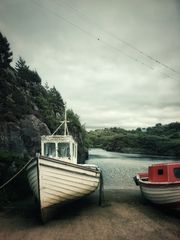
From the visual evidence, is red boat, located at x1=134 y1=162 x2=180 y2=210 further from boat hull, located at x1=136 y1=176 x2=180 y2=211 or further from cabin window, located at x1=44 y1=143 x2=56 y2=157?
cabin window, located at x1=44 y1=143 x2=56 y2=157

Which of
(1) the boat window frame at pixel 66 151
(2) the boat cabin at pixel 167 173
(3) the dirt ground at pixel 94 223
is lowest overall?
(3) the dirt ground at pixel 94 223

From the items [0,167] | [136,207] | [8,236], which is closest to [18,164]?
[0,167]

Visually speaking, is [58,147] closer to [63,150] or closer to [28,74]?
[63,150]

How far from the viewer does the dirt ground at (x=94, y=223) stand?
8.45 meters

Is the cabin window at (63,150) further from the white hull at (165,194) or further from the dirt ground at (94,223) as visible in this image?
the white hull at (165,194)

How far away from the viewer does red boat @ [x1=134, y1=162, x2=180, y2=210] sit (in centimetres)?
1030

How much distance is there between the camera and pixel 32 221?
33.0 feet

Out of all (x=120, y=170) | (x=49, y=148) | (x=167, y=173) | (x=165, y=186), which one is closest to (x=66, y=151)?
(x=49, y=148)

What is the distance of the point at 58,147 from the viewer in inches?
536

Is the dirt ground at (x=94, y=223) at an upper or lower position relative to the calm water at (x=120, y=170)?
upper

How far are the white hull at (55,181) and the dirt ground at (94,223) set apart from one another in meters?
0.94

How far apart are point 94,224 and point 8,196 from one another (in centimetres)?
593

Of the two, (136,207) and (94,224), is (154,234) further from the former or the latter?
(136,207)

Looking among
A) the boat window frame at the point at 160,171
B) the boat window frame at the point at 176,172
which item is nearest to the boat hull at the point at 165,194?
the boat window frame at the point at 160,171
